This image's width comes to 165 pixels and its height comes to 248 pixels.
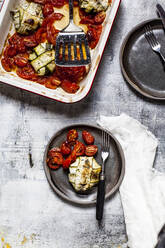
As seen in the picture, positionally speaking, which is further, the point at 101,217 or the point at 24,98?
the point at 24,98

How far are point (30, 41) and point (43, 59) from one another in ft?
0.66

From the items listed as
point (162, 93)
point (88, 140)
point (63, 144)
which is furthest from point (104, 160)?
point (162, 93)

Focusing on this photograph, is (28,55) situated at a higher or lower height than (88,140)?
higher

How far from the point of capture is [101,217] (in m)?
2.20

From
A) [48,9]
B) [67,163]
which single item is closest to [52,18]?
[48,9]

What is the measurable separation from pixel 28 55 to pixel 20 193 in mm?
1137

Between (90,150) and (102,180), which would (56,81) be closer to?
(90,150)

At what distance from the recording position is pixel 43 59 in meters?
2.21

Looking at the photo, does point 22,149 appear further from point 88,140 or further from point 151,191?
point 151,191

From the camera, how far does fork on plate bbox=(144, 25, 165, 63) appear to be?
7.33 feet

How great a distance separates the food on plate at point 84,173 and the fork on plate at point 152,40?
1.00 m

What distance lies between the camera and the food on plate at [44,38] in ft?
7.22

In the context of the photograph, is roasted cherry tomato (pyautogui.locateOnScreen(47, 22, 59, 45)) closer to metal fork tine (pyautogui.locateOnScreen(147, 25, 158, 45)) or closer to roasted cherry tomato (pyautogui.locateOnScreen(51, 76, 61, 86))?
roasted cherry tomato (pyautogui.locateOnScreen(51, 76, 61, 86))

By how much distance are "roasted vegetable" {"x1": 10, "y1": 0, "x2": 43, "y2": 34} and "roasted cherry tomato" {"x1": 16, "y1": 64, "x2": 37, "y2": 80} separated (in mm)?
287
